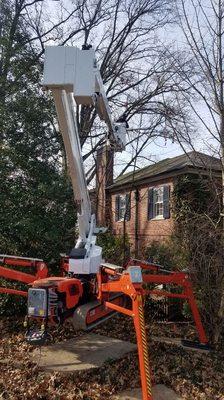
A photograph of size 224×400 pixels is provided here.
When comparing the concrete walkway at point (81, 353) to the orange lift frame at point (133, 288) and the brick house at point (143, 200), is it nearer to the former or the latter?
the orange lift frame at point (133, 288)

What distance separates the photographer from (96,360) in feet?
23.3

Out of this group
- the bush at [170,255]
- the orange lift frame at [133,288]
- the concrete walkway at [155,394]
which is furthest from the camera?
the bush at [170,255]

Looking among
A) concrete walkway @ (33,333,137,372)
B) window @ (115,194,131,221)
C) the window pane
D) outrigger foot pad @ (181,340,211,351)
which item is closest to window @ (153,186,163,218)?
window @ (115,194,131,221)

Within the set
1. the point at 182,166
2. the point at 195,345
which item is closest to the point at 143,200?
the point at 182,166

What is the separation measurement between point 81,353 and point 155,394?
6.80 ft

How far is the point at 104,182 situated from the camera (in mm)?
26922

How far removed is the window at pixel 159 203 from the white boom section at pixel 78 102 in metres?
11.4

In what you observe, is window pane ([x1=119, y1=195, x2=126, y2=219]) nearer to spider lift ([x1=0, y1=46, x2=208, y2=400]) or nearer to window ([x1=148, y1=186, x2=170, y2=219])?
window ([x1=148, y1=186, x2=170, y2=219])

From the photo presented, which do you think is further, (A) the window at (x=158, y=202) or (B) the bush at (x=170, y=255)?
(A) the window at (x=158, y=202)

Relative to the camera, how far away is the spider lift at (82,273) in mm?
5328

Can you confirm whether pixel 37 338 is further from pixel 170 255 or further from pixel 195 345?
pixel 170 255

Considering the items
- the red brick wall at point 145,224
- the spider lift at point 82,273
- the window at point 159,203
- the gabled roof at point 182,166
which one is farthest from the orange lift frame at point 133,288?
the red brick wall at point 145,224

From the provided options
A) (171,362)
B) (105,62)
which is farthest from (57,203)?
(105,62)

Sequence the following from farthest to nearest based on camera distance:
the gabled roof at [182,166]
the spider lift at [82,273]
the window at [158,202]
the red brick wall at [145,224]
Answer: the window at [158,202]
the red brick wall at [145,224]
the gabled roof at [182,166]
the spider lift at [82,273]
